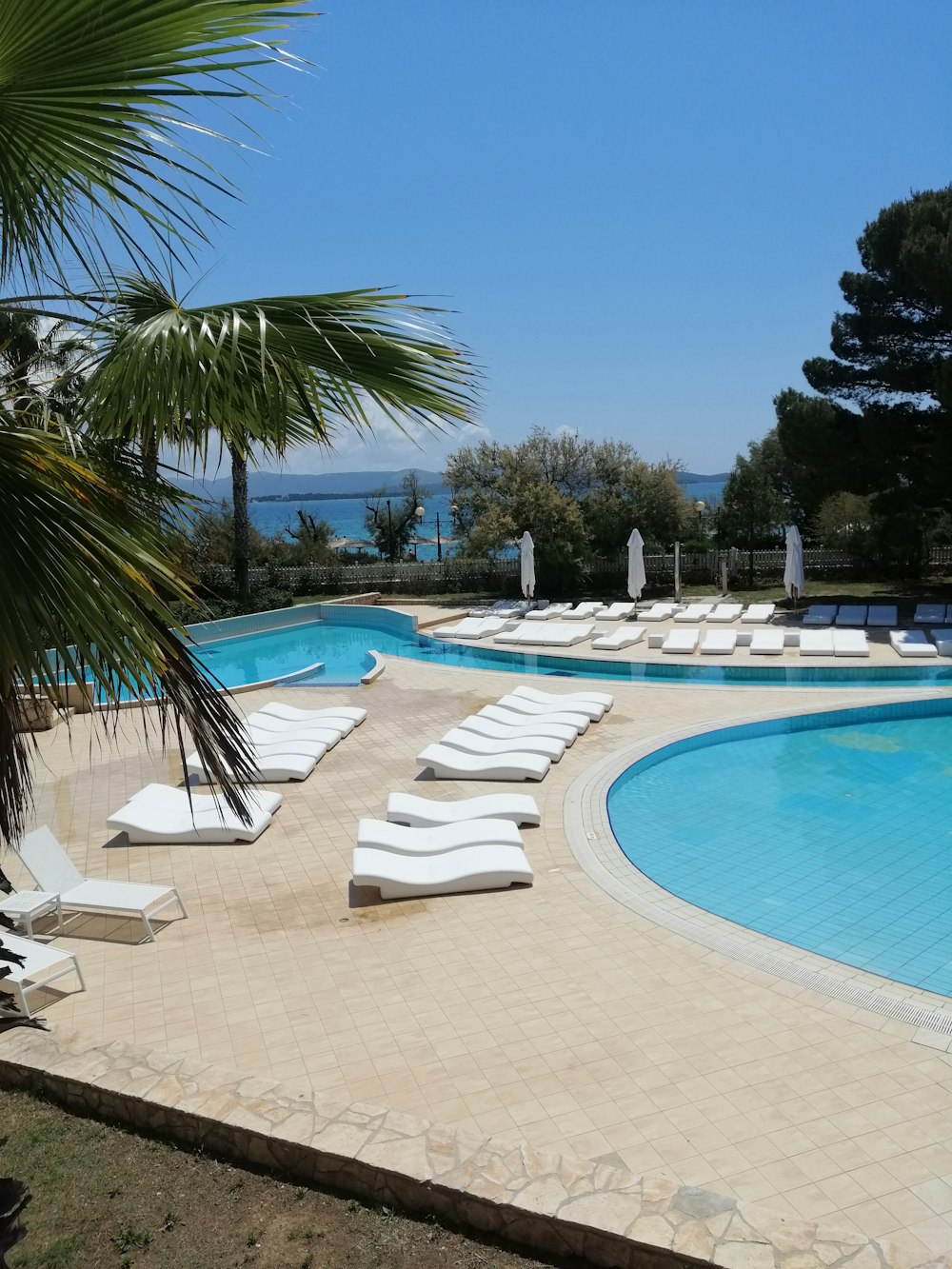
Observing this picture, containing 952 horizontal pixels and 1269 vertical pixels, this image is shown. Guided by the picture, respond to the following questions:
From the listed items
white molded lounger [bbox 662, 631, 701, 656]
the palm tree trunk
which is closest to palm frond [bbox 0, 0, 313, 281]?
white molded lounger [bbox 662, 631, 701, 656]

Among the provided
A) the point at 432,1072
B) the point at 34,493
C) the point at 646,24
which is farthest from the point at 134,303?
the point at 646,24

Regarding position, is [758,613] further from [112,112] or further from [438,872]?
[112,112]

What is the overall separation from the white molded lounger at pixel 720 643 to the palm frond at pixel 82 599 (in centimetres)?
1645

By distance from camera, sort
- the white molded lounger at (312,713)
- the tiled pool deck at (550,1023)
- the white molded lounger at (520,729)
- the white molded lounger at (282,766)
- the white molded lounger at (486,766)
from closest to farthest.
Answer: the tiled pool deck at (550,1023) < the white molded lounger at (486,766) < the white molded lounger at (282,766) < the white molded lounger at (520,729) < the white molded lounger at (312,713)

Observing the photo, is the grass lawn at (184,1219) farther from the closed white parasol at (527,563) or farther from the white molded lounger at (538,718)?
the closed white parasol at (527,563)

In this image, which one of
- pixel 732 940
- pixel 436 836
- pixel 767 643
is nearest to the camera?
pixel 732 940

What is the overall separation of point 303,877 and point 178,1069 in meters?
3.47

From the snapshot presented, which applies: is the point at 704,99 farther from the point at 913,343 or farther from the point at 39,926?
the point at 39,926

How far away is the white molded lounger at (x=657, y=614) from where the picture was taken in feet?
74.5

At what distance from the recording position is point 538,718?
13.1 meters

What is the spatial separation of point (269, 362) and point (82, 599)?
2.75ft

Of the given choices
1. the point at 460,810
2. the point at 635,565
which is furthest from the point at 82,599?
the point at 635,565

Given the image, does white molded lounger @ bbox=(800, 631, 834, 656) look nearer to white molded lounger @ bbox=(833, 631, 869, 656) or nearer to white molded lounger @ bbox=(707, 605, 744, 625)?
white molded lounger @ bbox=(833, 631, 869, 656)

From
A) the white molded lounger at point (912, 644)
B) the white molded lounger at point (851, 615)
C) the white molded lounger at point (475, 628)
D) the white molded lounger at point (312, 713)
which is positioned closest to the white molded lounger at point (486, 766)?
the white molded lounger at point (312, 713)
